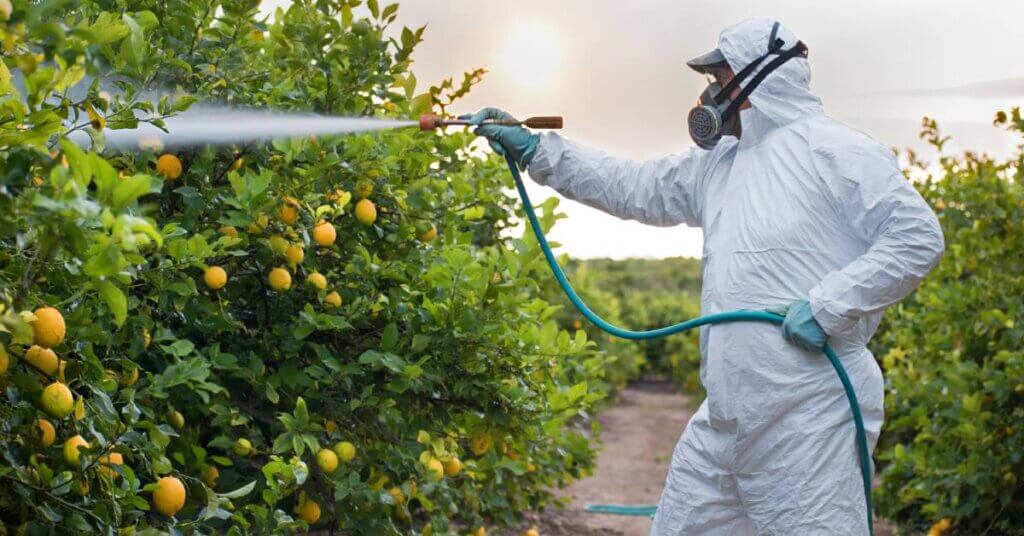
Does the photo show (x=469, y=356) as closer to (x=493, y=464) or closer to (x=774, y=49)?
(x=493, y=464)

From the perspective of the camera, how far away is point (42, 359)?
2.02 m

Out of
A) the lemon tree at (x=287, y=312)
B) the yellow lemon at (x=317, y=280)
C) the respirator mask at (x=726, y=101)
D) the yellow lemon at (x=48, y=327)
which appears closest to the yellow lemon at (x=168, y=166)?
the lemon tree at (x=287, y=312)

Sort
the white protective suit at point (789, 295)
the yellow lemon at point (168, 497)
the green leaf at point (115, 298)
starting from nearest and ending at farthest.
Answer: the green leaf at point (115, 298) → the yellow lemon at point (168, 497) → the white protective suit at point (789, 295)

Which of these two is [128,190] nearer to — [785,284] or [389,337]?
[389,337]

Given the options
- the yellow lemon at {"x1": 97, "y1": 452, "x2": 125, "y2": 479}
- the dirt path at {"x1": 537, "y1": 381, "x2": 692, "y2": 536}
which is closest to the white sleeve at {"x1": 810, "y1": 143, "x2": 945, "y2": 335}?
the yellow lemon at {"x1": 97, "y1": 452, "x2": 125, "y2": 479}

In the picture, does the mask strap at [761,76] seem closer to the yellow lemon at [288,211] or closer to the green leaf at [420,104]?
the green leaf at [420,104]

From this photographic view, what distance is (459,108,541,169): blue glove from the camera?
3346 mm

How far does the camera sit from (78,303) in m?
2.12

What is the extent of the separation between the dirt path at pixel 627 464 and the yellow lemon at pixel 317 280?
3.23 metres

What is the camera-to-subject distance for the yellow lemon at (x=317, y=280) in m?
2.83

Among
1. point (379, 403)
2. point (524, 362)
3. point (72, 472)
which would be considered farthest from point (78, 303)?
point (524, 362)

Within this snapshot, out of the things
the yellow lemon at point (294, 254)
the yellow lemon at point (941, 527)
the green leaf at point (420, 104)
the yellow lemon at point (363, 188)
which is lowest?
the yellow lemon at point (941, 527)

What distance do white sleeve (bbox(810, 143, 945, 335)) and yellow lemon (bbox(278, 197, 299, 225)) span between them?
50.1 inches

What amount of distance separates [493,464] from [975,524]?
238 cm
